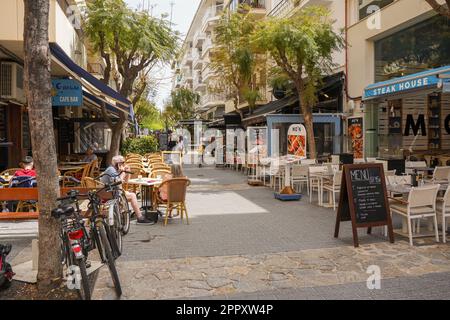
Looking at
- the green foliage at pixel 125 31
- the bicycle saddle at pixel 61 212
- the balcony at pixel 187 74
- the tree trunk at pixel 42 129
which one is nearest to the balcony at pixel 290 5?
the green foliage at pixel 125 31

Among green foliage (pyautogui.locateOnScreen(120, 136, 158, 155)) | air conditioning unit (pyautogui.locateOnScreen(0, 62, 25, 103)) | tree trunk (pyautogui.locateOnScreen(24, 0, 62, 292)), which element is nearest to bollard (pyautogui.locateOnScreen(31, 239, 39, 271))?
tree trunk (pyautogui.locateOnScreen(24, 0, 62, 292))

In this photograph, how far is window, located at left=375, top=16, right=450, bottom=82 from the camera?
518 inches

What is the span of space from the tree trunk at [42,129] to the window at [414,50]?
11.8 m

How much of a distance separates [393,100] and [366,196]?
31.0 feet

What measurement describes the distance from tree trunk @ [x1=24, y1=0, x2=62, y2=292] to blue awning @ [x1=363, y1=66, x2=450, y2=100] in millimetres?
7649

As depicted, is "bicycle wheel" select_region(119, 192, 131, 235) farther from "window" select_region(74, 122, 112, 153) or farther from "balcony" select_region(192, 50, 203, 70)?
"balcony" select_region(192, 50, 203, 70)

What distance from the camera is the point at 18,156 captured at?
12352 millimetres

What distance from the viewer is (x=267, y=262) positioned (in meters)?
6.20

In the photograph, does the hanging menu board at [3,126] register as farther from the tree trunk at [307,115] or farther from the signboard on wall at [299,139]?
the signboard on wall at [299,139]

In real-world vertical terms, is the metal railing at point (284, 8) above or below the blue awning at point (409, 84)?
above

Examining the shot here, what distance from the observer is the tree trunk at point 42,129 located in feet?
15.9

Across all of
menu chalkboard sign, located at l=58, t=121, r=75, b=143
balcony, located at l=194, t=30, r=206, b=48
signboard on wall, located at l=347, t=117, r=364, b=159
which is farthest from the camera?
balcony, located at l=194, t=30, r=206, b=48

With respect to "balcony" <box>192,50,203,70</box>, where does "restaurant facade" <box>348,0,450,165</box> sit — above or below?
below
